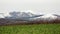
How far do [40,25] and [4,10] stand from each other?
0.45 metres

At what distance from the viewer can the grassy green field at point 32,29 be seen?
136 centimetres

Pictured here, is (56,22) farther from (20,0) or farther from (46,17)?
(20,0)

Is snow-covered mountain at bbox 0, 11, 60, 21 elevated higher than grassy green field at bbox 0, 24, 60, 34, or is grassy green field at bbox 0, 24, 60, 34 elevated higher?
snow-covered mountain at bbox 0, 11, 60, 21

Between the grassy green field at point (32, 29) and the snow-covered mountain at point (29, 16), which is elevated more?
the snow-covered mountain at point (29, 16)

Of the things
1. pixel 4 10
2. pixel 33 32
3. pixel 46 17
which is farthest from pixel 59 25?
pixel 4 10

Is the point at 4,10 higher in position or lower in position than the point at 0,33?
higher

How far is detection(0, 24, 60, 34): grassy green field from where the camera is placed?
4.47ft

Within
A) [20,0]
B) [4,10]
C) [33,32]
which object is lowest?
[33,32]

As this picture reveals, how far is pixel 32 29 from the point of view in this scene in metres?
1.38

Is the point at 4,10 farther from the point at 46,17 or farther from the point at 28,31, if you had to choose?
the point at 46,17

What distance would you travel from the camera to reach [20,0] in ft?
4.54

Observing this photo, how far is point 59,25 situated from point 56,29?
6 cm

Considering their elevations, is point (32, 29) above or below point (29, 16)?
below

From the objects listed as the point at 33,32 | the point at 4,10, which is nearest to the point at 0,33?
the point at 4,10
